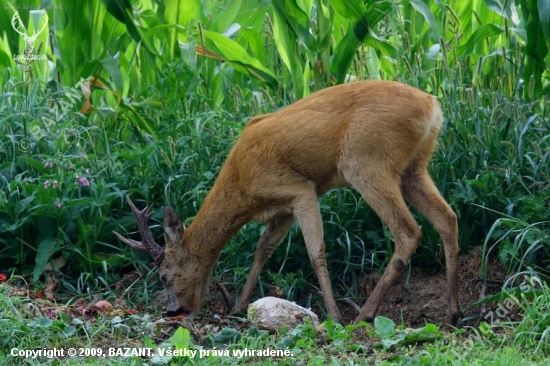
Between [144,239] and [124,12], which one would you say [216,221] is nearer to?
[144,239]

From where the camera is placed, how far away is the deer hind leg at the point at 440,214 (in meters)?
6.96

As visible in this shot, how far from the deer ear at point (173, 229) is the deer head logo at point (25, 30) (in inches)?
114

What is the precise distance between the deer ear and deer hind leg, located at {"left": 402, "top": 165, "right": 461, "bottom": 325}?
1.67m

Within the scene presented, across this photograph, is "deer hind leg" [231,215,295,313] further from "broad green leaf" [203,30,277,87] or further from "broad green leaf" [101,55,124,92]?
"broad green leaf" [101,55,124,92]

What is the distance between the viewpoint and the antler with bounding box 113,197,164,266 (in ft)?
23.4

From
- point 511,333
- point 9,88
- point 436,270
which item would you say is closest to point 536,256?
point 436,270

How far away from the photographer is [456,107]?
791 cm

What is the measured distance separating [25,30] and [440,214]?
191 inches

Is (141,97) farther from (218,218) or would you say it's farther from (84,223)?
(218,218)

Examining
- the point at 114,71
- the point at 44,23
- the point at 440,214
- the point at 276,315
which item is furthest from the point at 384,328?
the point at 44,23

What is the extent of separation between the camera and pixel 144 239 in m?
7.26

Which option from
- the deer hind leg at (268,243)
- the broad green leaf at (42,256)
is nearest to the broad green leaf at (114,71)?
Answer: the broad green leaf at (42,256)

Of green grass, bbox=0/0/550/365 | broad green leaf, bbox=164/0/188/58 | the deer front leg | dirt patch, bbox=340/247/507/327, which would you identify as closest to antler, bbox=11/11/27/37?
green grass, bbox=0/0/550/365

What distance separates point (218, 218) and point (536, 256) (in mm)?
2276
